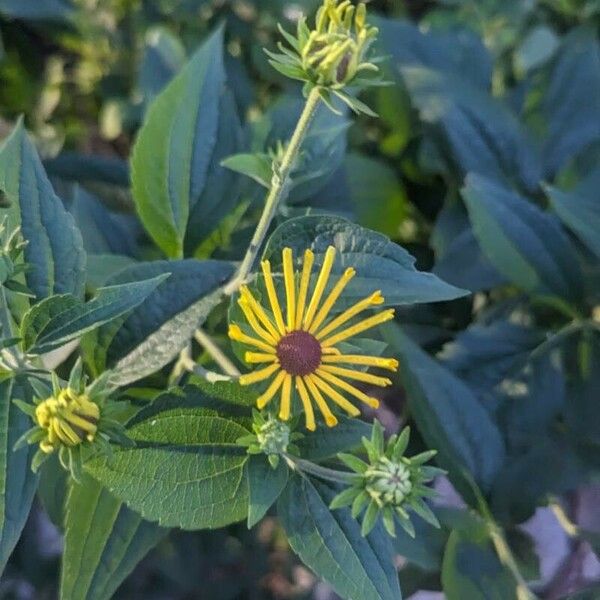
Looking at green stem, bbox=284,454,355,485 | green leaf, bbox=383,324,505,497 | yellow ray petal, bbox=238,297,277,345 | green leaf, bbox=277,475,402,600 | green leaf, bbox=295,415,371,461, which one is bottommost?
green leaf, bbox=383,324,505,497

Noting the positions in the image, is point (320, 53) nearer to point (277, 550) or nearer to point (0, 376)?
point (0, 376)

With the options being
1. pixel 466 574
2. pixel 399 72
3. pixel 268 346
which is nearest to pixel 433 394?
pixel 466 574

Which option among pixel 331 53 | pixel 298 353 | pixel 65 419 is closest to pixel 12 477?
pixel 65 419

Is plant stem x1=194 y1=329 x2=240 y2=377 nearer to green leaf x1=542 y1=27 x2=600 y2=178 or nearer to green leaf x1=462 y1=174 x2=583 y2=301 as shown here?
green leaf x1=462 y1=174 x2=583 y2=301

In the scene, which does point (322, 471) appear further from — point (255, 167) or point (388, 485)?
point (255, 167)

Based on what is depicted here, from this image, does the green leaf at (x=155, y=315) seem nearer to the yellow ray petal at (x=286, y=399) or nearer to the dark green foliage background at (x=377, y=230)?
the dark green foliage background at (x=377, y=230)

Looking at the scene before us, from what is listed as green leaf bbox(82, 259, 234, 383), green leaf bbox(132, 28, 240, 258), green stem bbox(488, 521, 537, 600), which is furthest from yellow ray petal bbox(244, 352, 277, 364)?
green stem bbox(488, 521, 537, 600)

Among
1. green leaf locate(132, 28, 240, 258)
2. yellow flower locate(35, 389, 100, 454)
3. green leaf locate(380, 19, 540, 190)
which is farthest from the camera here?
green leaf locate(380, 19, 540, 190)

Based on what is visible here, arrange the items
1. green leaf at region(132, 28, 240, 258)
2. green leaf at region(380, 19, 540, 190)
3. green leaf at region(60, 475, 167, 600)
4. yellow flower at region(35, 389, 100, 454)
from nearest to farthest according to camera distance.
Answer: yellow flower at region(35, 389, 100, 454) → green leaf at region(60, 475, 167, 600) → green leaf at region(132, 28, 240, 258) → green leaf at region(380, 19, 540, 190)
